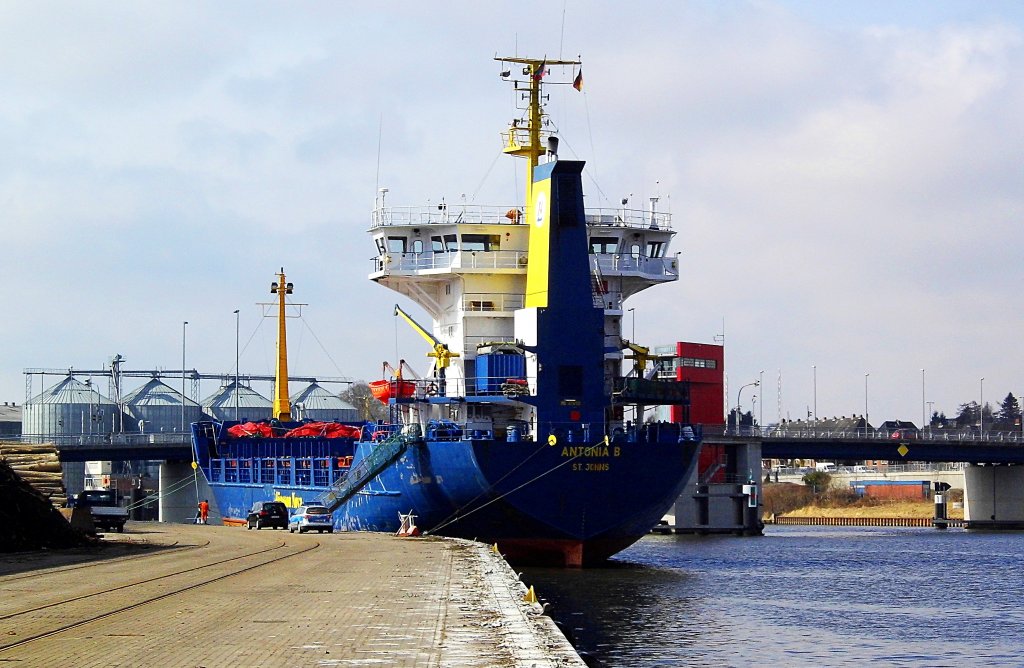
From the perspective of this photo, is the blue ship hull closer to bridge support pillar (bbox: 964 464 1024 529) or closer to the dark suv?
the dark suv

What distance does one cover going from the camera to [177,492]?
350 feet

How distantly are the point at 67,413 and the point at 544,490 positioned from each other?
360 ft

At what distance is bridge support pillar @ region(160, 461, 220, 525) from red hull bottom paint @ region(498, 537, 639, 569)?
2269 inches

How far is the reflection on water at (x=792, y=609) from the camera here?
2816 cm

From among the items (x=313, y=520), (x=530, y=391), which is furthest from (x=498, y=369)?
(x=313, y=520)

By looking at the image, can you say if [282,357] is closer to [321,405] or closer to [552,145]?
[552,145]

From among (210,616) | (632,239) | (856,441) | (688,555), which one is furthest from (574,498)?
(856,441)

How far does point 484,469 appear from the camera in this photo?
45250 millimetres

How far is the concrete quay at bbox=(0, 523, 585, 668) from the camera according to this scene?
1891 cm

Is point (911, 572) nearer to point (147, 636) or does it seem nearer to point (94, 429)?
point (147, 636)

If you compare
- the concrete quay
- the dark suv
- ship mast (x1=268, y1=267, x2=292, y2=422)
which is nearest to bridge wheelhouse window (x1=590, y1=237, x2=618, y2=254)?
the concrete quay

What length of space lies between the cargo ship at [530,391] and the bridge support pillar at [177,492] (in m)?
49.0

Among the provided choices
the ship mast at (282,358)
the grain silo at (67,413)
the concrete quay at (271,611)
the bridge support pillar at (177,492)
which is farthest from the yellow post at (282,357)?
the grain silo at (67,413)

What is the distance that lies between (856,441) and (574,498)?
5830 cm
